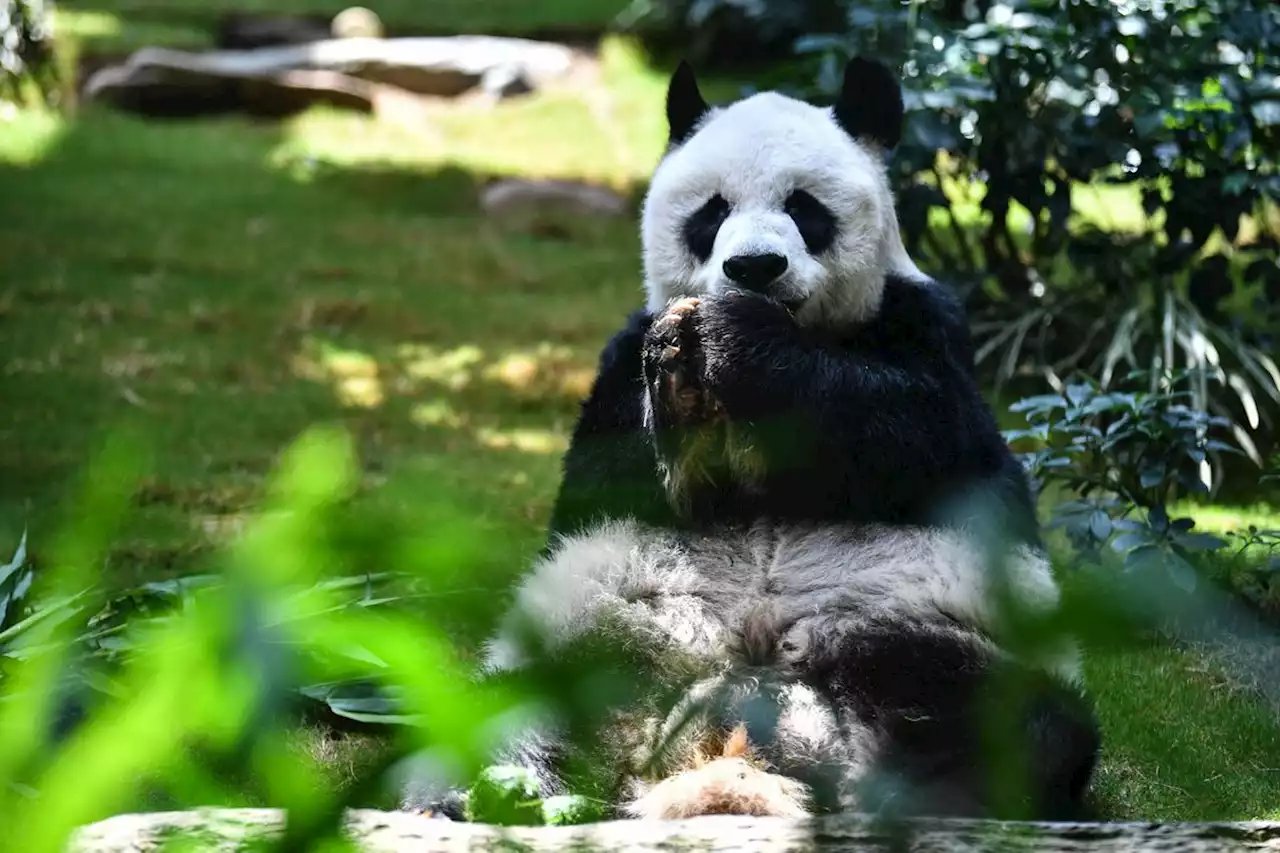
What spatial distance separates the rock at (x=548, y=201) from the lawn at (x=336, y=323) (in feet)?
0.87

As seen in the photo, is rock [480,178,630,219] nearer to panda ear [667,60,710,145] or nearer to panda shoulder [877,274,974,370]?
panda ear [667,60,710,145]

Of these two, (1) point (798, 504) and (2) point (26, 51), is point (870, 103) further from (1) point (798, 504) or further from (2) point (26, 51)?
(2) point (26, 51)

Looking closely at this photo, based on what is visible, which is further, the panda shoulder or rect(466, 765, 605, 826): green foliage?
the panda shoulder

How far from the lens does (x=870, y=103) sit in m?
3.65

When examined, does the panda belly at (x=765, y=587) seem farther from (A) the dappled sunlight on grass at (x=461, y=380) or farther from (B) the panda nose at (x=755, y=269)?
(A) the dappled sunlight on grass at (x=461, y=380)

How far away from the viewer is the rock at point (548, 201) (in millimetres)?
11055

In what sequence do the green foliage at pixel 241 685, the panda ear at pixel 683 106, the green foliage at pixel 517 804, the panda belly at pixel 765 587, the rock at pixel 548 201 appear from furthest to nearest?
the rock at pixel 548 201 → the panda ear at pixel 683 106 → the panda belly at pixel 765 587 → the green foliage at pixel 517 804 → the green foliage at pixel 241 685

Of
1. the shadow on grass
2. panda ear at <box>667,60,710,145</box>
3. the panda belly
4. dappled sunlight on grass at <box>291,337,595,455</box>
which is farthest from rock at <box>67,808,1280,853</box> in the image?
dappled sunlight on grass at <box>291,337,595,455</box>

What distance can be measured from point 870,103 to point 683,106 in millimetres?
499

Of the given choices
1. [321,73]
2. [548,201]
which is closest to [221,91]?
[321,73]

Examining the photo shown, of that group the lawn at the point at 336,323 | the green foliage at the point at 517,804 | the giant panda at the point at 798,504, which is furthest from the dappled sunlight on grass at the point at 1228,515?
the green foliage at the point at 517,804

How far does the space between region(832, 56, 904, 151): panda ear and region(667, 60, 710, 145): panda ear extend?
0.38 meters

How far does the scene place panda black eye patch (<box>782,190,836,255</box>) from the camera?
3.37 metres

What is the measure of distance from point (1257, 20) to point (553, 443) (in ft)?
11.9
